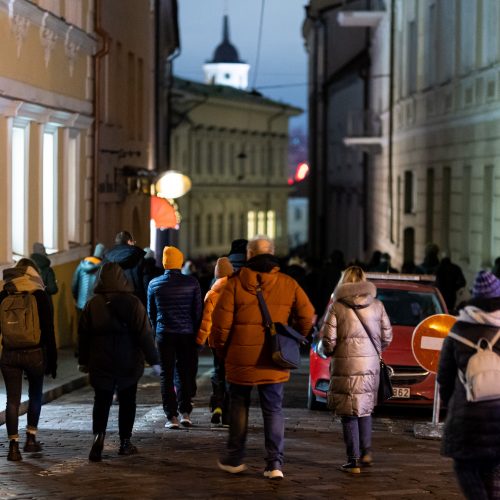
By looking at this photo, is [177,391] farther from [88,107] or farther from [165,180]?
[165,180]

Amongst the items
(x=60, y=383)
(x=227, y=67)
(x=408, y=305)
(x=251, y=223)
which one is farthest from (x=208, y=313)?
(x=227, y=67)

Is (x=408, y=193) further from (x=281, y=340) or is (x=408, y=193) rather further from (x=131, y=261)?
(x=281, y=340)

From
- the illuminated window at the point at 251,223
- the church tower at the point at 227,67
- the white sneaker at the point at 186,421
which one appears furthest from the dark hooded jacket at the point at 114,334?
the church tower at the point at 227,67

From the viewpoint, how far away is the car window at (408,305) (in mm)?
15844

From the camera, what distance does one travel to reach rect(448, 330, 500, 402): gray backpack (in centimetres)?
769

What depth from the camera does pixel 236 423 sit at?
10.2m

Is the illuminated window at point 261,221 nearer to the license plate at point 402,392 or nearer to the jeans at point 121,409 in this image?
the license plate at point 402,392

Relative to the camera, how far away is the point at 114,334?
10789 mm

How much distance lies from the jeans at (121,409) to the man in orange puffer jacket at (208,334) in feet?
5.74

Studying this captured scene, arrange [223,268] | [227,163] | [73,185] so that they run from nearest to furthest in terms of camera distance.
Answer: [223,268] < [73,185] < [227,163]

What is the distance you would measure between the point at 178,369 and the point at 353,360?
278 cm

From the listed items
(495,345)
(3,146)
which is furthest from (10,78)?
(495,345)

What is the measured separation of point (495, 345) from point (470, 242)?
1775 cm

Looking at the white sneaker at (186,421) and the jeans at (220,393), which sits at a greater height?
the jeans at (220,393)
